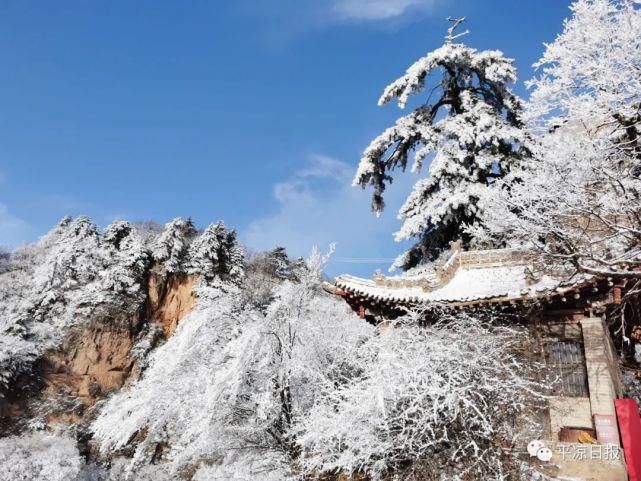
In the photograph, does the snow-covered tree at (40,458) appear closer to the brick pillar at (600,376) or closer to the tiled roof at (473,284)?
the tiled roof at (473,284)

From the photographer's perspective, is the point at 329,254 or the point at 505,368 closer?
the point at 505,368

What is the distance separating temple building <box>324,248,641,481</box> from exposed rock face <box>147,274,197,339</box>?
2577cm

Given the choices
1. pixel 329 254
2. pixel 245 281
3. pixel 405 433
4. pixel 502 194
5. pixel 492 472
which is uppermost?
pixel 245 281

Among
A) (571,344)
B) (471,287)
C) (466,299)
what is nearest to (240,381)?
(466,299)

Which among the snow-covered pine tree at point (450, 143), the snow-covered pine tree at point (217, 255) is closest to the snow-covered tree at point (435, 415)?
the snow-covered pine tree at point (450, 143)

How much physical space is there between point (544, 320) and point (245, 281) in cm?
2684

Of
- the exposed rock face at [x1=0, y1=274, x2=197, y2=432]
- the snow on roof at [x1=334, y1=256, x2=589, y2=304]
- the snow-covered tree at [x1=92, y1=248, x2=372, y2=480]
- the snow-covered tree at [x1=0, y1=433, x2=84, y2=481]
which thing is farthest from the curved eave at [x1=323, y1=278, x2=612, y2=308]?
the exposed rock face at [x1=0, y1=274, x2=197, y2=432]

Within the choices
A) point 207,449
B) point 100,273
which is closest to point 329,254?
point 207,449

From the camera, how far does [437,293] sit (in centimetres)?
1148

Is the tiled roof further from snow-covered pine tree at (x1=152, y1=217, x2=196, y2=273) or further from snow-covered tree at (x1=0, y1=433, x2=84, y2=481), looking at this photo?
snow-covered pine tree at (x1=152, y1=217, x2=196, y2=273)

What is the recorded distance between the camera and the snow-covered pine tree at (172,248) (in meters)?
34.8

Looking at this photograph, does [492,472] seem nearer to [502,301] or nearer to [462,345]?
[462,345]

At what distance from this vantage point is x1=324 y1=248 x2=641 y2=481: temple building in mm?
8570

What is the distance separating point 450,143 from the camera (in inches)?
733
